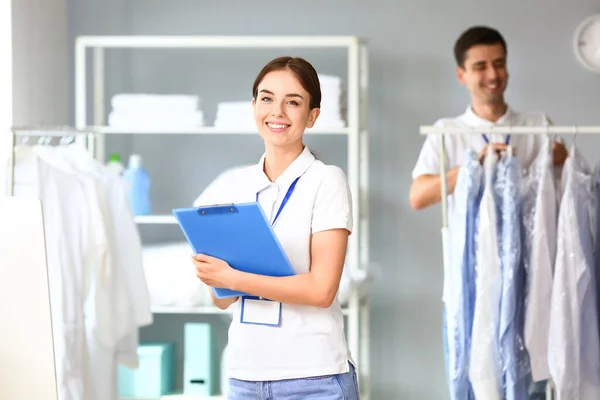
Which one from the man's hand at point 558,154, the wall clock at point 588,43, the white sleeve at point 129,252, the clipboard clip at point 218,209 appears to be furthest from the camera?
the wall clock at point 588,43

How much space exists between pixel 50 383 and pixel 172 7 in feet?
9.19

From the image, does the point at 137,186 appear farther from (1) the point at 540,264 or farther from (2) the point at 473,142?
(1) the point at 540,264

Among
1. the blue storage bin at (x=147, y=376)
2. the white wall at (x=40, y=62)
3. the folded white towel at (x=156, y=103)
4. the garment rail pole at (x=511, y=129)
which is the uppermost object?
the white wall at (x=40, y=62)

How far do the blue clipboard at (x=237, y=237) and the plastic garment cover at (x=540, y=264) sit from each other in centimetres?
114

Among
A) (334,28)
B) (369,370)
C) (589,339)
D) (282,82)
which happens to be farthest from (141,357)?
(282,82)

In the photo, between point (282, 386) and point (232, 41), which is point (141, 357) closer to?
point (232, 41)

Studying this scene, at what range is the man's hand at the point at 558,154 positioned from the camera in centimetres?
274

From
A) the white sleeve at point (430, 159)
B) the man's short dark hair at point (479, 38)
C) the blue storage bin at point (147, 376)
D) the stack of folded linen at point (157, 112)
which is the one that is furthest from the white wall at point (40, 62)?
the man's short dark hair at point (479, 38)

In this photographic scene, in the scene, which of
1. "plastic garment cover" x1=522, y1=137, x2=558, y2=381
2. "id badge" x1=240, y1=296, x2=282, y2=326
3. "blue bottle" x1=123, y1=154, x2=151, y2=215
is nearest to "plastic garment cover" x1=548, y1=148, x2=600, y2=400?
"plastic garment cover" x1=522, y1=137, x2=558, y2=381

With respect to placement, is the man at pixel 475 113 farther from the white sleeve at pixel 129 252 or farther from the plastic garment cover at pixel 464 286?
the white sleeve at pixel 129 252

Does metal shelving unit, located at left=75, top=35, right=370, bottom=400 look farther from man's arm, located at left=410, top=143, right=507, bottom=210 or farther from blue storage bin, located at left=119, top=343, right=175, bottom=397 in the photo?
man's arm, located at left=410, top=143, right=507, bottom=210

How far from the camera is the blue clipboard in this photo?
1579mm

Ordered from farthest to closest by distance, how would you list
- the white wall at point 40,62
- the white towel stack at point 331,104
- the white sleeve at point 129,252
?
1. the white towel stack at point 331,104
2. the white wall at point 40,62
3. the white sleeve at point 129,252

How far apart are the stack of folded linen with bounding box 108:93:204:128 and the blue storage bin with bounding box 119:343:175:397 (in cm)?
93
